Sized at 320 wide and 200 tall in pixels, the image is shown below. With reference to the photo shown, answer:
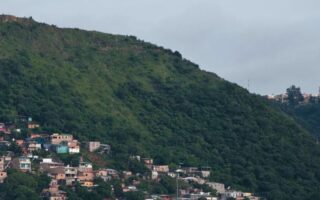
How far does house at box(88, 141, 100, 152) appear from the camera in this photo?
324 ft

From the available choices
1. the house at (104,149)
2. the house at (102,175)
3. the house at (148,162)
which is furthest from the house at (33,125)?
the house at (102,175)

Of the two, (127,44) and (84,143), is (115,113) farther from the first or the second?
(127,44)

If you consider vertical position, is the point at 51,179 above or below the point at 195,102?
below

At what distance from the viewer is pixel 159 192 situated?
95.7 metres

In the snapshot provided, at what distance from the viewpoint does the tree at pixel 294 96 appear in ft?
485

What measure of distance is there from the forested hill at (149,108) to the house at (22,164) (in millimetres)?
6886

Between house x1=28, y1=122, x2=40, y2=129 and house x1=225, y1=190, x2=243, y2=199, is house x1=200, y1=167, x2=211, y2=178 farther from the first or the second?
house x1=28, y1=122, x2=40, y2=129

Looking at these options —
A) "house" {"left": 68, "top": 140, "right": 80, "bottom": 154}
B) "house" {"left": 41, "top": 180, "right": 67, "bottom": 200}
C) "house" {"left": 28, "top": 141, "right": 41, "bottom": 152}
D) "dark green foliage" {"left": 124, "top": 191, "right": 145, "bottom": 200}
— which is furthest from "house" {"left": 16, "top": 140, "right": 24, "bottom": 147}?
"dark green foliage" {"left": 124, "top": 191, "right": 145, "bottom": 200}

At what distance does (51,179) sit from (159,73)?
25569 mm

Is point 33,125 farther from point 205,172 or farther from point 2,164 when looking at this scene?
point 205,172

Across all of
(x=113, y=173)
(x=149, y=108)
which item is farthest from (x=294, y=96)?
(x=113, y=173)

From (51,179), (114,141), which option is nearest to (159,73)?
(114,141)

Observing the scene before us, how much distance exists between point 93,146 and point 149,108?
36.0 feet

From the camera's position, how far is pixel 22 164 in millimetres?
93375
